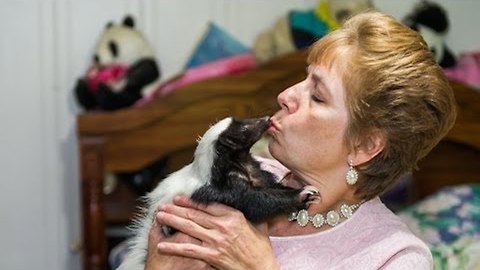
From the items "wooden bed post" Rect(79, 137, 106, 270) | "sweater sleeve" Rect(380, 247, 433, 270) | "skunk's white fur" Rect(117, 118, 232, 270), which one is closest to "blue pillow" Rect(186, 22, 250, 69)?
"wooden bed post" Rect(79, 137, 106, 270)

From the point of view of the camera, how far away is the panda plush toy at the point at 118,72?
2635mm

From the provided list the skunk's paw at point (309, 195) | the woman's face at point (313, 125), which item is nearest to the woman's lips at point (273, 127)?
the woman's face at point (313, 125)

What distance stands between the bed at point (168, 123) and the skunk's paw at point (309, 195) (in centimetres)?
104

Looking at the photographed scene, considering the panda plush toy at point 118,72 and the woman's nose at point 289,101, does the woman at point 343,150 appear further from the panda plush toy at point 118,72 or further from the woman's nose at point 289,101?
the panda plush toy at point 118,72

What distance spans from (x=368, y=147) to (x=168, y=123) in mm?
1182

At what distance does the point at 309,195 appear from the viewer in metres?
1.49

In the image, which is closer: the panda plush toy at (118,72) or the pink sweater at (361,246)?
the pink sweater at (361,246)

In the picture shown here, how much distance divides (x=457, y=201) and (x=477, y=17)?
77cm

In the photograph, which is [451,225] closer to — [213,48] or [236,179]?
[213,48]

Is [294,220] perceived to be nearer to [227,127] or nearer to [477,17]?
[227,127]

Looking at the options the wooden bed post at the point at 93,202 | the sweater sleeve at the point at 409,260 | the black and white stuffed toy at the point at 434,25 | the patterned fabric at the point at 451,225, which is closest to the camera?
the sweater sleeve at the point at 409,260

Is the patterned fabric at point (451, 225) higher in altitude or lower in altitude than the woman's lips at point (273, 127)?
lower

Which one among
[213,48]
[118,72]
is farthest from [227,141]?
[213,48]

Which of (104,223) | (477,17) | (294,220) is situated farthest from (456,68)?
(294,220)
